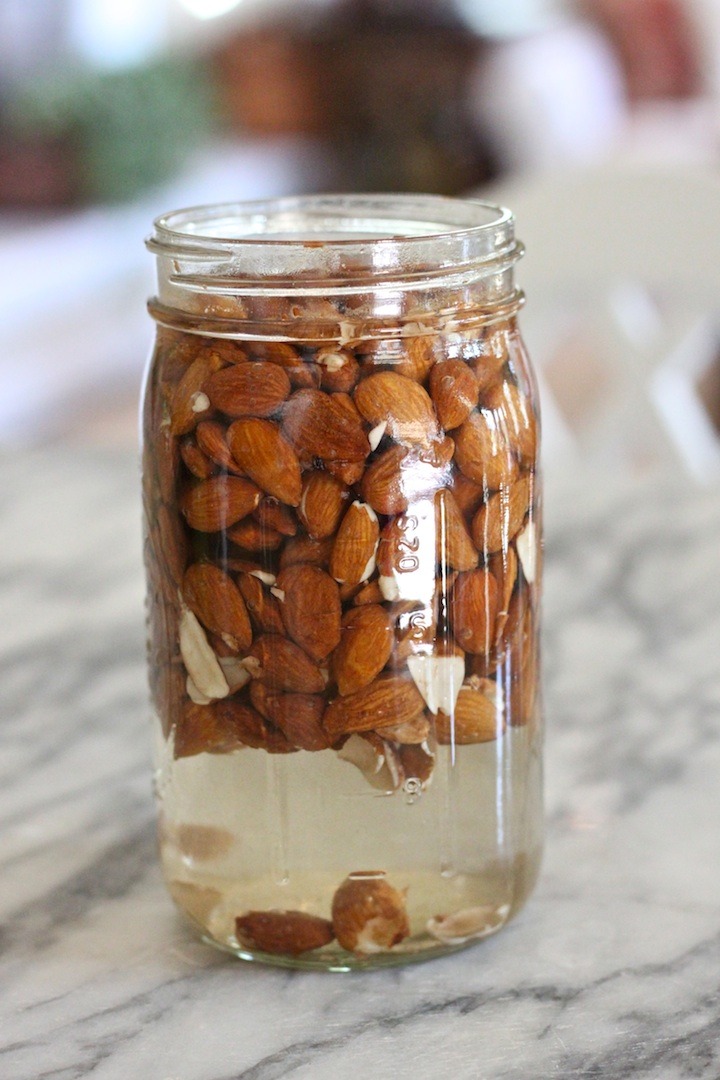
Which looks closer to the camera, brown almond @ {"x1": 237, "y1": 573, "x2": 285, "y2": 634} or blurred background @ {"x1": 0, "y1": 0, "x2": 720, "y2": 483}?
brown almond @ {"x1": 237, "y1": 573, "x2": 285, "y2": 634}

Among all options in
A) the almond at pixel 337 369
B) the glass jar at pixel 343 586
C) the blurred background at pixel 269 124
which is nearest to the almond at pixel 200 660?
the glass jar at pixel 343 586

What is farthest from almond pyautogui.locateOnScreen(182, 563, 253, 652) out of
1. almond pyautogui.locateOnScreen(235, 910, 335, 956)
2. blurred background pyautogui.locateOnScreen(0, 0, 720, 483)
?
blurred background pyautogui.locateOnScreen(0, 0, 720, 483)

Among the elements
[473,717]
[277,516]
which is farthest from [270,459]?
[473,717]

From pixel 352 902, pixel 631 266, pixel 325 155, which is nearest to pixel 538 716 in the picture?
pixel 352 902

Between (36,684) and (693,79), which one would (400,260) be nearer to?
(36,684)

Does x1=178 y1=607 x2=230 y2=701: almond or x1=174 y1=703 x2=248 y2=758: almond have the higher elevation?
x1=178 y1=607 x2=230 y2=701: almond

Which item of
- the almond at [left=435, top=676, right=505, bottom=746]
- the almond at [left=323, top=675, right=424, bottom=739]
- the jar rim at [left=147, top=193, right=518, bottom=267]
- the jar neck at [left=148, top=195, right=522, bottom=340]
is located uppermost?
the jar rim at [left=147, top=193, right=518, bottom=267]

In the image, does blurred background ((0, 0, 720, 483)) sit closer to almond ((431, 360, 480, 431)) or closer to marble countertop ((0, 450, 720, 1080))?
marble countertop ((0, 450, 720, 1080))
